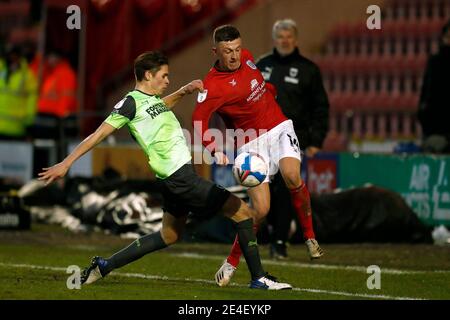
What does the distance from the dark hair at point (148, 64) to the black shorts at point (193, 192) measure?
73cm

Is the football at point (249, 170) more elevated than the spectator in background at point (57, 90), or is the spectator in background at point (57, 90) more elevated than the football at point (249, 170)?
the spectator in background at point (57, 90)

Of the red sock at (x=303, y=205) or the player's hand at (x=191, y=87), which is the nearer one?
the player's hand at (x=191, y=87)

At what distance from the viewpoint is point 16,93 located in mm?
20469

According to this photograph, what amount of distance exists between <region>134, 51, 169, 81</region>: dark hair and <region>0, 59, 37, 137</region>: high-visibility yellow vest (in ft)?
38.2

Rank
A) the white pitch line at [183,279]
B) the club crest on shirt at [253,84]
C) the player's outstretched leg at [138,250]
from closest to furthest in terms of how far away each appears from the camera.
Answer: the white pitch line at [183,279] → the player's outstretched leg at [138,250] → the club crest on shirt at [253,84]

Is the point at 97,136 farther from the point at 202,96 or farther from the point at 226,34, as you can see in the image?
the point at 226,34

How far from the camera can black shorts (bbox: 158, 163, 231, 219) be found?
8.45 metres

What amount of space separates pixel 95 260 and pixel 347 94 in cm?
1403

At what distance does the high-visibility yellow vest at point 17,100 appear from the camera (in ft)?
65.9
